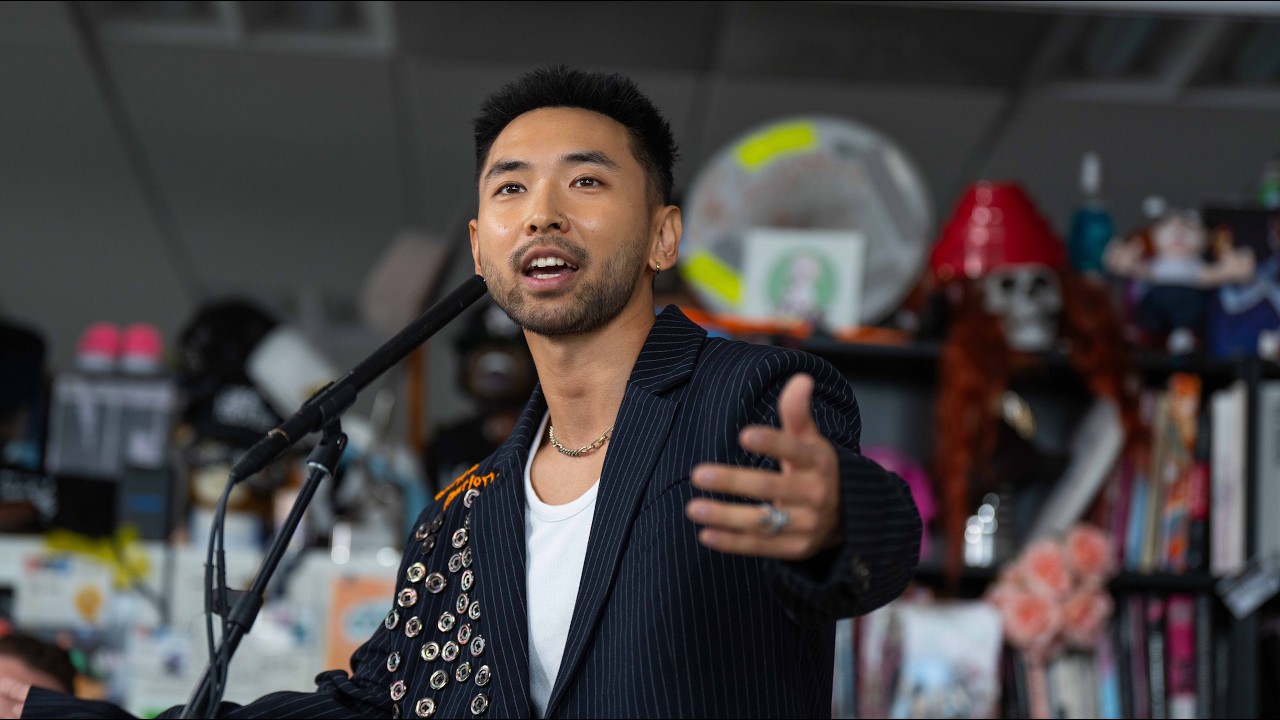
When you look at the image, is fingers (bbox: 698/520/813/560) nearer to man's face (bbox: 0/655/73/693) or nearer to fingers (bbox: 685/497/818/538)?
fingers (bbox: 685/497/818/538)

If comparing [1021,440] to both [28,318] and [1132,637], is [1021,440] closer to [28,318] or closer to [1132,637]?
[1132,637]

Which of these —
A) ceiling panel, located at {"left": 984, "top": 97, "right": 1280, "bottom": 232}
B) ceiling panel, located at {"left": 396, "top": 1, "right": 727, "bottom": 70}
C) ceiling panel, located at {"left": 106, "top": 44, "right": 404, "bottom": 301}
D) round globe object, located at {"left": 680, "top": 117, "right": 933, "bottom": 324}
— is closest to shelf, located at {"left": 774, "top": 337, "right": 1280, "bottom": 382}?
round globe object, located at {"left": 680, "top": 117, "right": 933, "bottom": 324}

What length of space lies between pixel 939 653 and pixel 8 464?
1.99 metres

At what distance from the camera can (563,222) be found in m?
1.22

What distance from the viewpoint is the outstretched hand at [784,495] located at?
2.81ft

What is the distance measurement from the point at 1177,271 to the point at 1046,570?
703 mm

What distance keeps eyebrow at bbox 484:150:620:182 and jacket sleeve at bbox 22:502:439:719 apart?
0.39 meters

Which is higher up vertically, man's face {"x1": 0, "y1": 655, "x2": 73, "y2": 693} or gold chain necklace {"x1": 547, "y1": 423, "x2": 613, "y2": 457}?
gold chain necklace {"x1": 547, "y1": 423, "x2": 613, "y2": 457}

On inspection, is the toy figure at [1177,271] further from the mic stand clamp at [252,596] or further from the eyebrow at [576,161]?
the mic stand clamp at [252,596]

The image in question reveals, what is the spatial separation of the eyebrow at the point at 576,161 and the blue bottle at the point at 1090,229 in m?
1.76

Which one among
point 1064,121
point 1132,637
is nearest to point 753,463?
point 1132,637

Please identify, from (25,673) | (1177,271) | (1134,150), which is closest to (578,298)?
(25,673)

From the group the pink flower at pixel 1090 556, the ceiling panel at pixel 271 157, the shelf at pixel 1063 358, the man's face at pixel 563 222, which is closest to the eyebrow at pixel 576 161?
the man's face at pixel 563 222

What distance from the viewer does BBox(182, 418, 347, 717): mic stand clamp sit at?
107 centimetres
